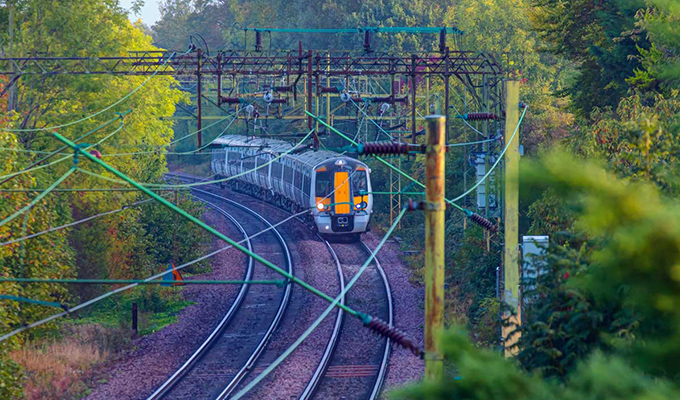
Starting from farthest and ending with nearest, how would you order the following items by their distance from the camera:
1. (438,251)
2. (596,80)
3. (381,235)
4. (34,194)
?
(381,235), (596,80), (34,194), (438,251)

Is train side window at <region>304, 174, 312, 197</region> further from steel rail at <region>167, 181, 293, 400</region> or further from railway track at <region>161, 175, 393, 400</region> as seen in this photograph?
railway track at <region>161, 175, 393, 400</region>

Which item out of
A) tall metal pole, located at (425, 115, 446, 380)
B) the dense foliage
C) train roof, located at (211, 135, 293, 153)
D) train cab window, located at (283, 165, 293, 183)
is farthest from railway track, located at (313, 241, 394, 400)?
train roof, located at (211, 135, 293, 153)

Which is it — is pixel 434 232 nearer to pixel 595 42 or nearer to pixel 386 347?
pixel 386 347

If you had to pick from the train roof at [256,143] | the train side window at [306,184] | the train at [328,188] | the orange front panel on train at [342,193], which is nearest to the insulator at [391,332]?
the train at [328,188]

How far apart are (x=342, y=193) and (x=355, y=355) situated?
1026 centimetres

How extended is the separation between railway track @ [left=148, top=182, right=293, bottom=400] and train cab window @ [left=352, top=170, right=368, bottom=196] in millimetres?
3149

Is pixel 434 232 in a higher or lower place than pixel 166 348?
higher

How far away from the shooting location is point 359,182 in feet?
84.8

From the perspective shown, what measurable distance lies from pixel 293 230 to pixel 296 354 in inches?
579

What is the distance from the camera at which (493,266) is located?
765 inches

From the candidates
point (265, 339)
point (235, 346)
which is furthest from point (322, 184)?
point (235, 346)

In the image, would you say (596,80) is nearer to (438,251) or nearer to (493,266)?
(493,266)

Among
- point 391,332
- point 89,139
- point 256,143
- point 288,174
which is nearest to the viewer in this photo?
point 391,332

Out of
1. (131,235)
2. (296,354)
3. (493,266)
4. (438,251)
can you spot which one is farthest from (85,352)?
(438,251)
